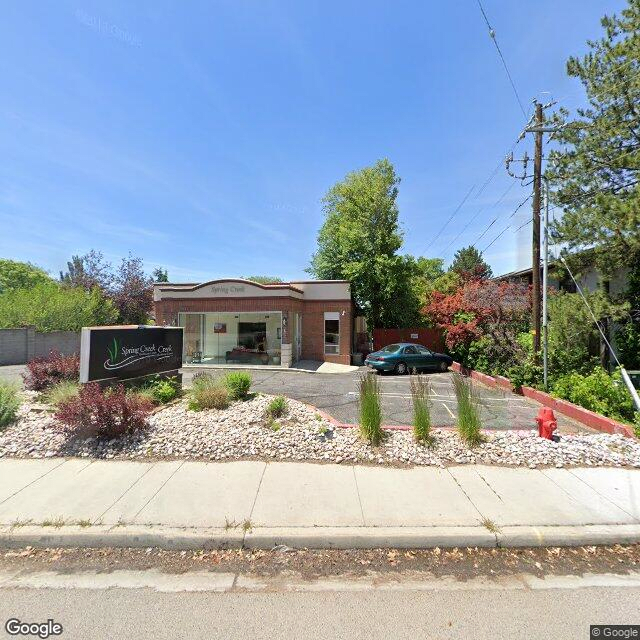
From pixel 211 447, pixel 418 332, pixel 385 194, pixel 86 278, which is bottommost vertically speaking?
pixel 211 447

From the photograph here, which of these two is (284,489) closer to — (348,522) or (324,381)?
(348,522)

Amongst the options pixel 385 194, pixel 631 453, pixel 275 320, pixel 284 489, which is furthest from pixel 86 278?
pixel 631 453

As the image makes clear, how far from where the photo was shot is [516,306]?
14375 millimetres

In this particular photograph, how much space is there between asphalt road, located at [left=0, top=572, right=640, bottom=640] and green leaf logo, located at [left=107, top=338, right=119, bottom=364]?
4919 mm

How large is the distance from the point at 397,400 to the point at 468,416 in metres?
4.40

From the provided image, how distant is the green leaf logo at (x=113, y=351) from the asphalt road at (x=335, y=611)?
16.1ft

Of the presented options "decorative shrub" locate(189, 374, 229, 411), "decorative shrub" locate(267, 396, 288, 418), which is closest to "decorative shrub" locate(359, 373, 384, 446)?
"decorative shrub" locate(267, 396, 288, 418)

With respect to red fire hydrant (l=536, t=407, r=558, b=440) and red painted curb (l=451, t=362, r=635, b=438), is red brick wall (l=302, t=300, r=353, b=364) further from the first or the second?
red fire hydrant (l=536, t=407, r=558, b=440)

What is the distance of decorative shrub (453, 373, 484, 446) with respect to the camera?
5.83 m

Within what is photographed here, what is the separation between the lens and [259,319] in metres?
18.8

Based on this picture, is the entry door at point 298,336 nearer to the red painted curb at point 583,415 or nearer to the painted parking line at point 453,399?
the painted parking line at point 453,399

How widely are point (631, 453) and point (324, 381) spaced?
31.0ft

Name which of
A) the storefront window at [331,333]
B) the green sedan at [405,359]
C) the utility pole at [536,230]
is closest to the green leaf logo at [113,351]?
the green sedan at [405,359]

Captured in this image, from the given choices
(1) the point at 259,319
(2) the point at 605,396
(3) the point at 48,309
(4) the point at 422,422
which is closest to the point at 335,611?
(4) the point at 422,422
